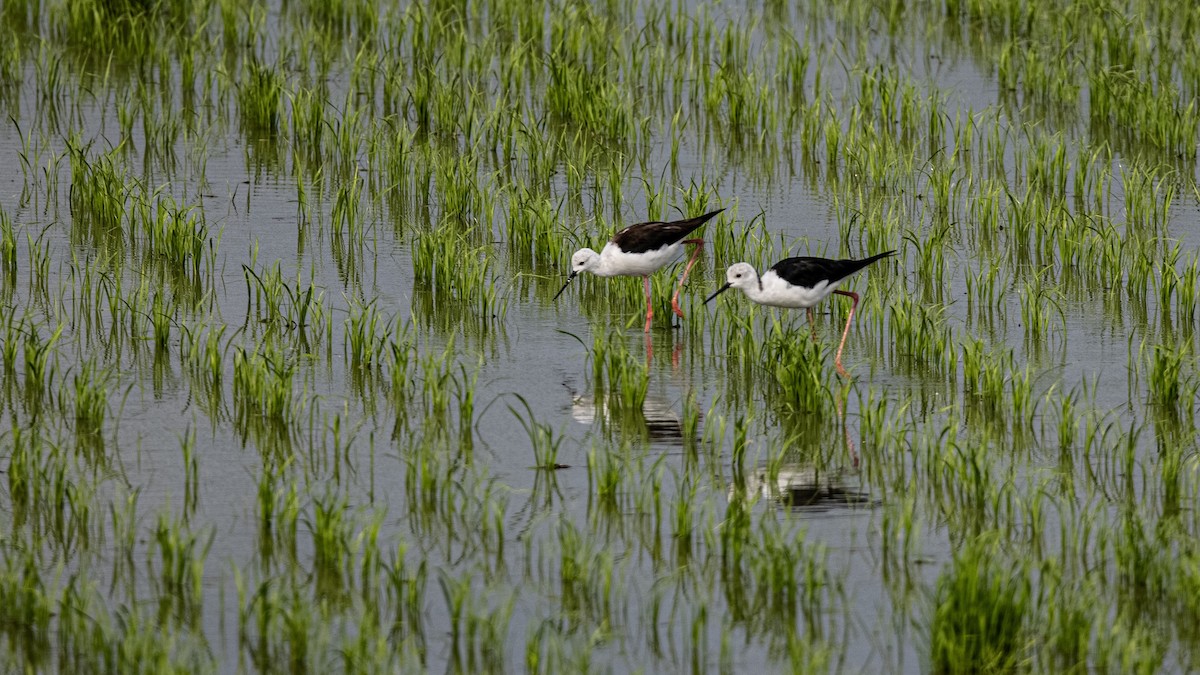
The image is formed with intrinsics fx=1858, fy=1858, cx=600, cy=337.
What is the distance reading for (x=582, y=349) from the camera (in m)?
8.89

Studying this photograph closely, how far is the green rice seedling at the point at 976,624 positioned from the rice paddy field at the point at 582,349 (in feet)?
0.05

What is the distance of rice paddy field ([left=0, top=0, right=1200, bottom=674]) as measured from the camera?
5.86m

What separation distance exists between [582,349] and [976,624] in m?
3.68

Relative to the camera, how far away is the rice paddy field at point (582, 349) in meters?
5.86

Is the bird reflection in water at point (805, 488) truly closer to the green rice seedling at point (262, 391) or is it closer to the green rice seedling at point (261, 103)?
the green rice seedling at point (262, 391)

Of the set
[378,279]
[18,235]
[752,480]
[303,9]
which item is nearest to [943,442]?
[752,480]

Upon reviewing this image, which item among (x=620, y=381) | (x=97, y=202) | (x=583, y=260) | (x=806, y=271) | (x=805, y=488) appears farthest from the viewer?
(x=97, y=202)

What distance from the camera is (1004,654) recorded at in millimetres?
5555

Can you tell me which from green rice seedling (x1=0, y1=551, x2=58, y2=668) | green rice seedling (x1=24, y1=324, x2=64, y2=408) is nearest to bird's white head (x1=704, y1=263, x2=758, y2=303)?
green rice seedling (x1=24, y1=324, x2=64, y2=408)

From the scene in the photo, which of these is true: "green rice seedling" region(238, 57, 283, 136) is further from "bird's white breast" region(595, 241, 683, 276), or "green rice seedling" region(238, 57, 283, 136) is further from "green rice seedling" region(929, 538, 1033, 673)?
"green rice seedling" region(929, 538, 1033, 673)

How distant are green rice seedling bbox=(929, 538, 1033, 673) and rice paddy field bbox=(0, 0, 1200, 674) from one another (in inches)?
0.6

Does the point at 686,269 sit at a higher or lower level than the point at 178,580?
higher

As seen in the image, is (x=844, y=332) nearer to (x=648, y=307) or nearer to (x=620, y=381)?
(x=648, y=307)

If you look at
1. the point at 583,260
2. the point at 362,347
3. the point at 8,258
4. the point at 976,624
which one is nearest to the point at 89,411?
the point at 362,347
